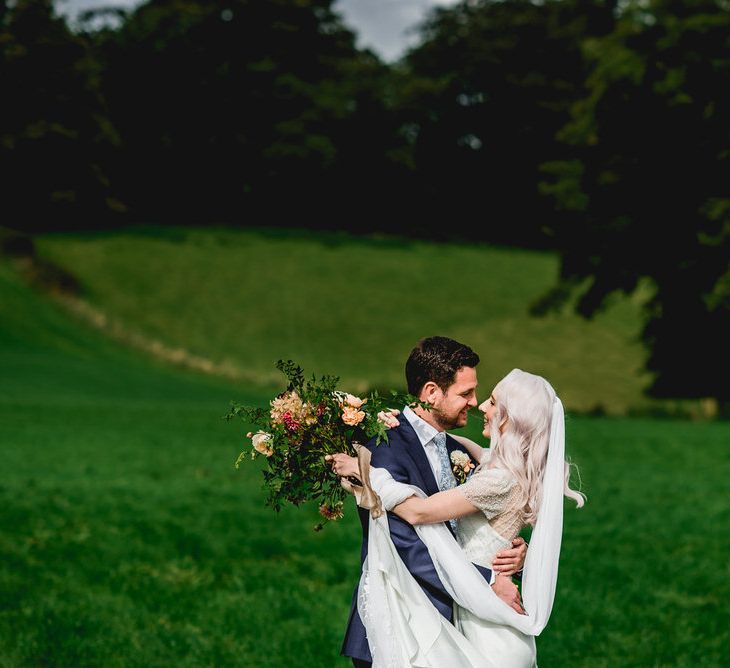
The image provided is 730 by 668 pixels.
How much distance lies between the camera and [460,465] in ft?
14.5

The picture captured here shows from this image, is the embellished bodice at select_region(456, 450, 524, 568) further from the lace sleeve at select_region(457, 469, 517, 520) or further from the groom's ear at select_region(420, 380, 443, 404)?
the groom's ear at select_region(420, 380, 443, 404)

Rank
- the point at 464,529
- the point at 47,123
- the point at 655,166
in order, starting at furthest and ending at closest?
the point at 47,123
the point at 655,166
the point at 464,529

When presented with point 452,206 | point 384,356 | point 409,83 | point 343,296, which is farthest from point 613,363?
point 409,83

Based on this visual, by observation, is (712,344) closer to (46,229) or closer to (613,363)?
(613,363)

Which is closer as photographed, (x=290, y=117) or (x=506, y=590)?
(x=506, y=590)

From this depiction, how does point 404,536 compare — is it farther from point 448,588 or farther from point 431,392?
point 431,392

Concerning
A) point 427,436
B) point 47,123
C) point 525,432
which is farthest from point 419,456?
point 47,123

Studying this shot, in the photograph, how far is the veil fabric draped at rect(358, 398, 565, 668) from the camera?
414 centimetres

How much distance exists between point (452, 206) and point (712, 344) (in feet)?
120

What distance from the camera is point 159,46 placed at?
62.4 metres

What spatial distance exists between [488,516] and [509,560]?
230 mm

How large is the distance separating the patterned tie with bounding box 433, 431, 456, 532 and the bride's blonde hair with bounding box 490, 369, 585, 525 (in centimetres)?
22

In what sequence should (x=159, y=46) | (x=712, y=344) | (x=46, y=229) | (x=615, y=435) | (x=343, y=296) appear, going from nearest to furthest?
(x=615, y=435), (x=712, y=344), (x=343, y=296), (x=46, y=229), (x=159, y=46)

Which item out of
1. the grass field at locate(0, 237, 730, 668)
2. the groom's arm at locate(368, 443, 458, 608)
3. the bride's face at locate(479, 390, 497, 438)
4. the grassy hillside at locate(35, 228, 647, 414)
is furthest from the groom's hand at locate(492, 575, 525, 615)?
the grassy hillside at locate(35, 228, 647, 414)
